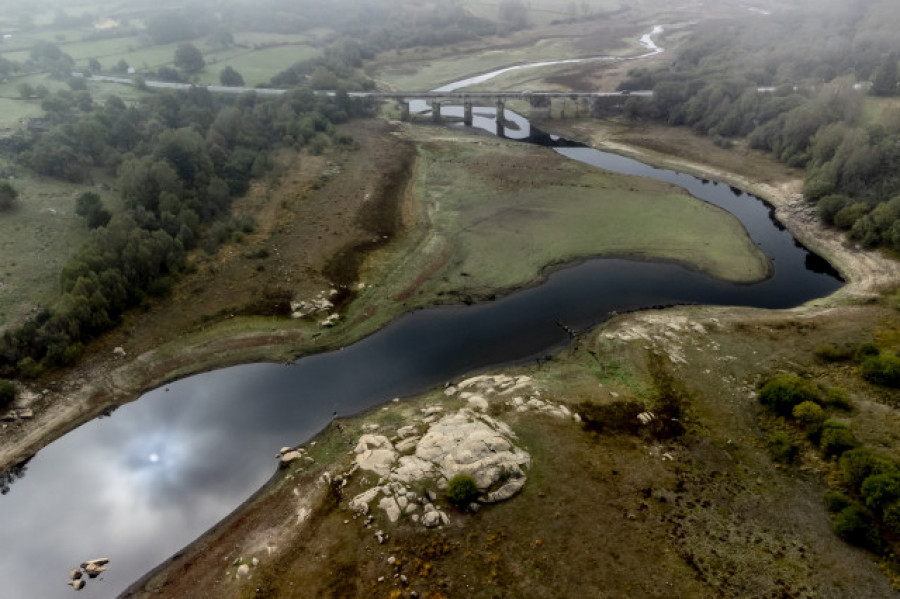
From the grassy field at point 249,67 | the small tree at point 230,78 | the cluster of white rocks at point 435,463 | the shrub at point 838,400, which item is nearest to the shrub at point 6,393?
the cluster of white rocks at point 435,463

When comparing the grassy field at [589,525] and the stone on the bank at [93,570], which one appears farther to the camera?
the stone on the bank at [93,570]

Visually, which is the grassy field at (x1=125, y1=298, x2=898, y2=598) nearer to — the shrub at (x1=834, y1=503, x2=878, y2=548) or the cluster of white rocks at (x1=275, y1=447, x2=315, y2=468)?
the shrub at (x1=834, y1=503, x2=878, y2=548)

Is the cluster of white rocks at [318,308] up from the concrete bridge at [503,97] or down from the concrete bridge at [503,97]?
down

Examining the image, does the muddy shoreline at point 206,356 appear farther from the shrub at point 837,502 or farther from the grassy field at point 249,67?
the grassy field at point 249,67

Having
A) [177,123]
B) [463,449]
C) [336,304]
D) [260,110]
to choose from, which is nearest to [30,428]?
[336,304]

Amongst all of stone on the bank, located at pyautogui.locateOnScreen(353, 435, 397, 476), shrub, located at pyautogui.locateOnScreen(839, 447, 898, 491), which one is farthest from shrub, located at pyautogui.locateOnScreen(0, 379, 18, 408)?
shrub, located at pyautogui.locateOnScreen(839, 447, 898, 491)

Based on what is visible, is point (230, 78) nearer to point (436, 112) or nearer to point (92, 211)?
point (436, 112)

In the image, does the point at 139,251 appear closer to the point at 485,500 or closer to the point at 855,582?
the point at 485,500
